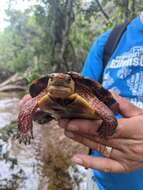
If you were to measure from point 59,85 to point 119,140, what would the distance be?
1.18 feet

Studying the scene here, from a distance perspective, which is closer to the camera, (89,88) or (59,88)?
(59,88)

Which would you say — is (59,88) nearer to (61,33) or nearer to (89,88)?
(89,88)

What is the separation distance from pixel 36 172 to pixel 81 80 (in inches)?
137

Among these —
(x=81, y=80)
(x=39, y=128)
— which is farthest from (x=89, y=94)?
(x=39, y=128)

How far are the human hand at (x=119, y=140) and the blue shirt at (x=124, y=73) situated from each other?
1.07 ft

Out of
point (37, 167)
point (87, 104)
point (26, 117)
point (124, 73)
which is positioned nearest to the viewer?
point (87, 104)

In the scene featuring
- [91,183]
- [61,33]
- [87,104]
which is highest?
[87,104]

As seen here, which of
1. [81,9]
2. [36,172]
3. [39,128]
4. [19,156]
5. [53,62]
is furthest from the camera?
[53,62]

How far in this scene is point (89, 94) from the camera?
73.5 inches

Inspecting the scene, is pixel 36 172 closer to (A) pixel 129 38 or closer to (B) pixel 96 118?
(A) pixel 129 38

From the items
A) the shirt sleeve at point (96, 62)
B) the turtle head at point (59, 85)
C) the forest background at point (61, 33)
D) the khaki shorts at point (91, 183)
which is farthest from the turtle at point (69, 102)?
the forest background at point (61, 33)

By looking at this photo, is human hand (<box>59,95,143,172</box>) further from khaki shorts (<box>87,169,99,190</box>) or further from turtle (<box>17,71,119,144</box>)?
khaki shorts (<box>87,169,99,190</box>)

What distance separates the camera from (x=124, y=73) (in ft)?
7.53

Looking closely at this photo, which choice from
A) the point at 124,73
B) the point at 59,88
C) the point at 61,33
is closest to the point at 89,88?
the point at 59,88
